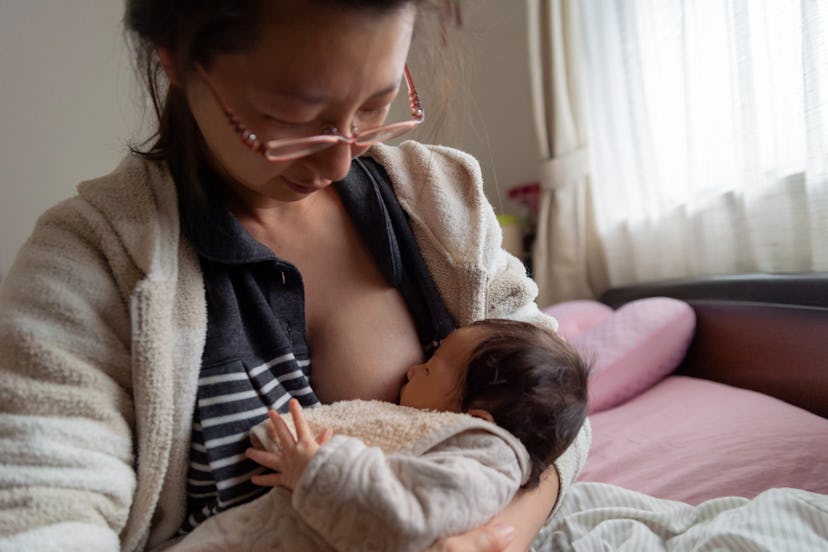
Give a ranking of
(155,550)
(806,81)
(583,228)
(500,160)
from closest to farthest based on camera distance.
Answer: (155,550), (806,81), (583,228), (500,160)

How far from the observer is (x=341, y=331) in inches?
40.8

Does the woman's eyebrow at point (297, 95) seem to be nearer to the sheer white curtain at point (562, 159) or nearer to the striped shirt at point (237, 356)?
the striped shirt at point (237, 356)

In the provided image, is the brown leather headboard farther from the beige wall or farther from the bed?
the beige wall

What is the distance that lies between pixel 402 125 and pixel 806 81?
1438 millimetres

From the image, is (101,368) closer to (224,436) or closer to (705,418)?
(224,436)

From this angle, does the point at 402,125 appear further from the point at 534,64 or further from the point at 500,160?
the point at 500,160

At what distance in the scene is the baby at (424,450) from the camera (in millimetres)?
771

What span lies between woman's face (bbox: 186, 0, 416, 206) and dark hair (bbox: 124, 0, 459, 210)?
0.04ft

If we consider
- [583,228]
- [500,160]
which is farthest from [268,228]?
[500,160]

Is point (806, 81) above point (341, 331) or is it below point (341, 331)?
above

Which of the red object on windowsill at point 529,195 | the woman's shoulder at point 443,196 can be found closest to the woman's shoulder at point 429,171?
the woman's shoulder at point 443,196

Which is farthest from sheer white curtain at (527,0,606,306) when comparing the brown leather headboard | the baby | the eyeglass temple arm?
the eyeglass temple arm

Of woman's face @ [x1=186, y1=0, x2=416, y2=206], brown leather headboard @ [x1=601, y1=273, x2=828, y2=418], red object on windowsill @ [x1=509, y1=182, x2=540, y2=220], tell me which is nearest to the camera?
woman's face @ [x1=186, y1=0, x2=416, y2=206]

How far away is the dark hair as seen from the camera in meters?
0.73
